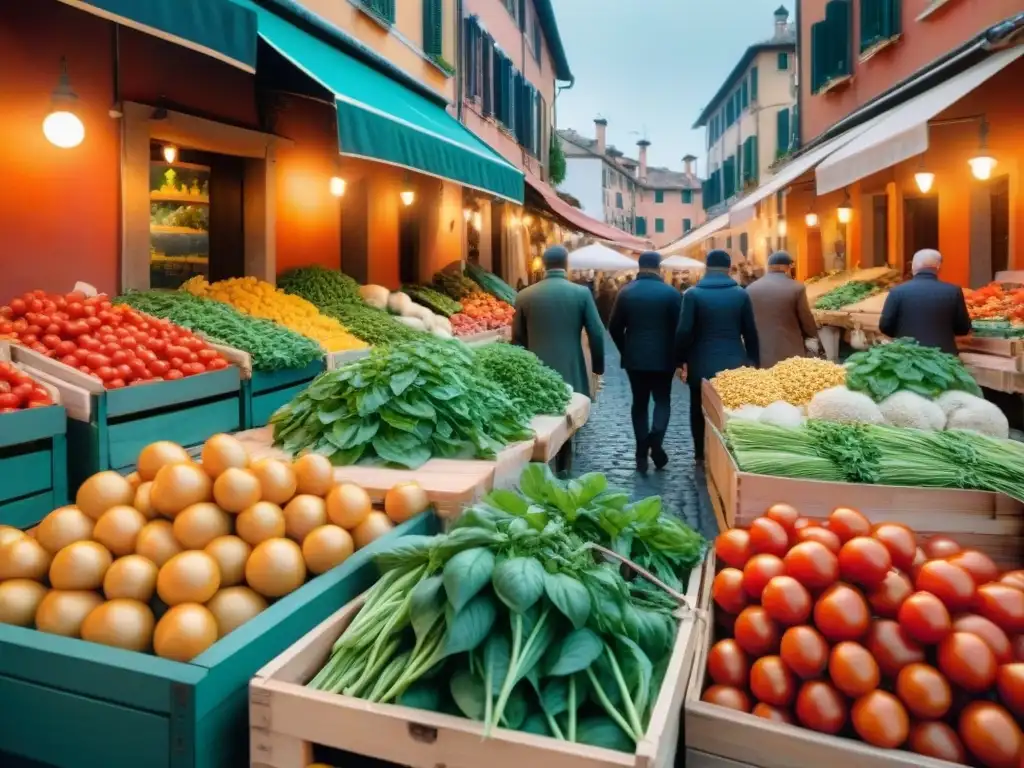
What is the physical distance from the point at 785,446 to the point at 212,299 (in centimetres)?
540

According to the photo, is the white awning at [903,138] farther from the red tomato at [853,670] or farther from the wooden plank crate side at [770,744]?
the wooden plank crate side at [770,744]

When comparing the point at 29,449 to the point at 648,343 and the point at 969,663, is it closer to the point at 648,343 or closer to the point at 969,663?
the point at 969,663

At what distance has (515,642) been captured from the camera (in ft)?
6.56

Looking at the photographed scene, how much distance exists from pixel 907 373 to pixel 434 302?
25.4 feet

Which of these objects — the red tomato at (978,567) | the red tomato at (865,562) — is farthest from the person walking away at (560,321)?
the red tomato at (865,562)

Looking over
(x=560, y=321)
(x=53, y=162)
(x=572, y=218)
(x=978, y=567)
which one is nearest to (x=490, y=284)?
(x=572, y=218)

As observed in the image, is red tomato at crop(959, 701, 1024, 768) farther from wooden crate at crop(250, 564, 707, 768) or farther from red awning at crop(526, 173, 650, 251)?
red awning at crop(526, 173, 650, 251)

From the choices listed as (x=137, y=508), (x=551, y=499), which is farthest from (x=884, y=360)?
(x=137, y=508)

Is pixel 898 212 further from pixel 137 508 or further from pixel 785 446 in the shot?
pixel 137 508

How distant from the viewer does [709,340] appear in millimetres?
7324

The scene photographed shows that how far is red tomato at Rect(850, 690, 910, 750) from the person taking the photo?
2.08 metres

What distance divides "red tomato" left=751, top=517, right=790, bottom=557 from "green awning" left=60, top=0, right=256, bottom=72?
13.1ft

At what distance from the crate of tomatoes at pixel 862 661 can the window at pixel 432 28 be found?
13.0 metres

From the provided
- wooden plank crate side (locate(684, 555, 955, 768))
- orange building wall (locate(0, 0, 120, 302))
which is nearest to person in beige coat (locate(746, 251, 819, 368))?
orange building wall (locate(0, 0, 120, 302))
